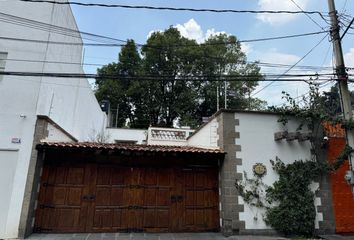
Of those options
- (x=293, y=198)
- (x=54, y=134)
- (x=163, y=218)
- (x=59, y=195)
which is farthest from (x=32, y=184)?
(x=293, y=198)

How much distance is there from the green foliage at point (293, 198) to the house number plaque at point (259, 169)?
35 cm

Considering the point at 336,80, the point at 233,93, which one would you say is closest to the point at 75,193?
the point at 336,80

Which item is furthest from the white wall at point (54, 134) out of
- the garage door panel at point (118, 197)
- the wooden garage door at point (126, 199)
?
the garage door panel at point (118, 197)

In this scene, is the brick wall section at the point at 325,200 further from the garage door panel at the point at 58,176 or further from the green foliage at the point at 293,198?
the garage door panel at the point at 58,176

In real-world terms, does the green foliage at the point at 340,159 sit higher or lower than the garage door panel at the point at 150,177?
higher

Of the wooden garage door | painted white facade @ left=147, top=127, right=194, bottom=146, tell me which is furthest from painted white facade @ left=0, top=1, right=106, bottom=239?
painted white facade @ left=147, top=127, right=194, bottom=146

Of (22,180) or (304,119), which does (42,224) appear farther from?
(304,119)

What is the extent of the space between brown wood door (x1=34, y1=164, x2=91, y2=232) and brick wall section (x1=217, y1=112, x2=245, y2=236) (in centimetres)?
396

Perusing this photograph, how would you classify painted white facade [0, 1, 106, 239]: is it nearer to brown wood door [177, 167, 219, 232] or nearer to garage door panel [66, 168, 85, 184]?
garage door panel [66, 168, 85, 184]

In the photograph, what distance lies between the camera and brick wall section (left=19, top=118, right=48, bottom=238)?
6871 millimetres

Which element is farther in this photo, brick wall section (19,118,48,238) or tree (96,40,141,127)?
tree (96,40,141,127)

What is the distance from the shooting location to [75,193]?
7734 millimetres

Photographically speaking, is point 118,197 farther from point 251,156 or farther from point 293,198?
point 293,198

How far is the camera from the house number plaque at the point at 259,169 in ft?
26.4
